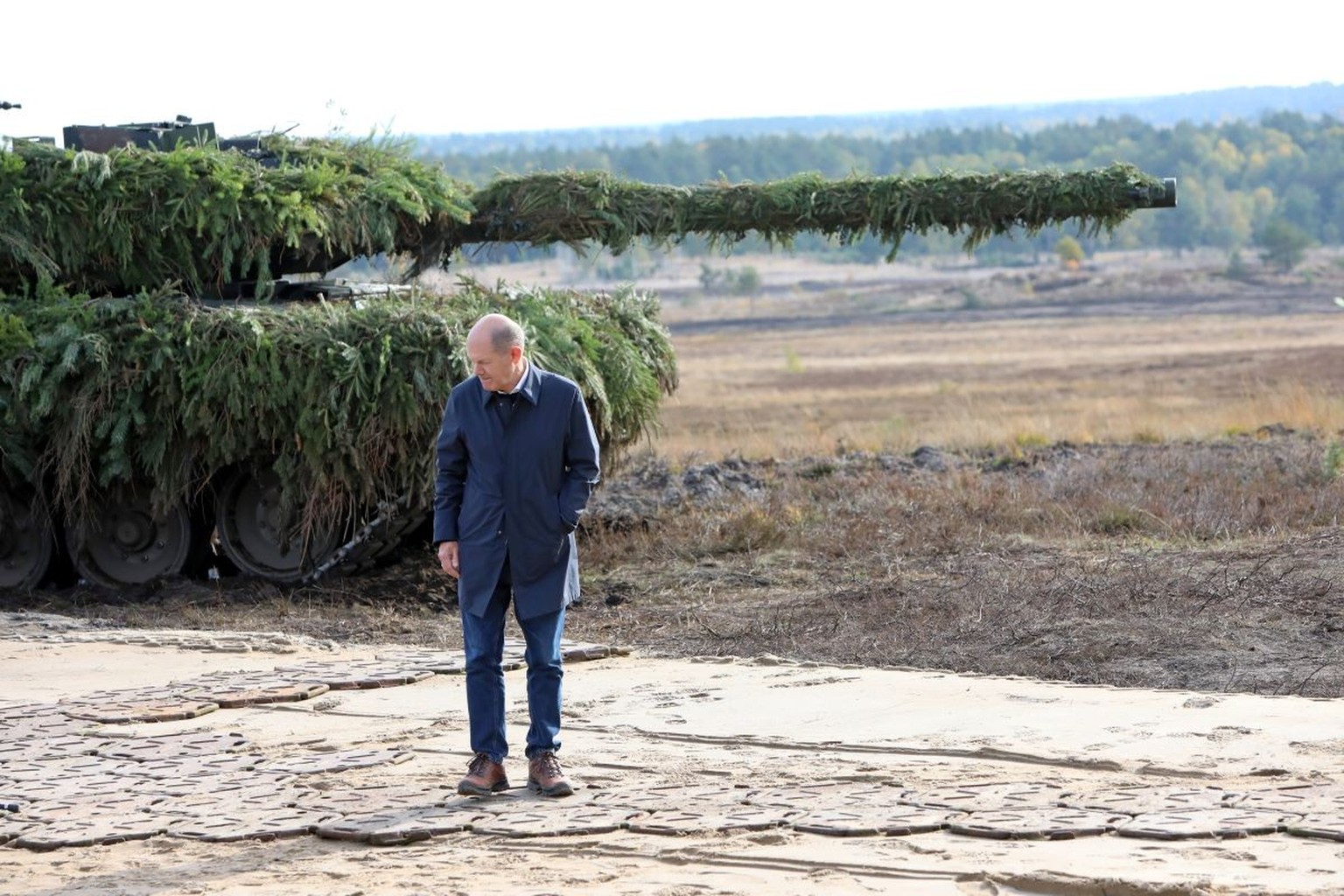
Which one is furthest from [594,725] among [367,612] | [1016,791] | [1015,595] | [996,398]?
[996,398]

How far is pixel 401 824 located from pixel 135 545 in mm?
7312

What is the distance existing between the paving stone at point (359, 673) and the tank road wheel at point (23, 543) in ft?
14.1

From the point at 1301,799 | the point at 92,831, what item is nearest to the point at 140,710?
the point at 92,831

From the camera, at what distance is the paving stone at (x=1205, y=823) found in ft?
18.1

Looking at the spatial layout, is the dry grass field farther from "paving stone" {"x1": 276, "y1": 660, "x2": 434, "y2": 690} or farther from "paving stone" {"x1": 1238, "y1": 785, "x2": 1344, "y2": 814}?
"paving stone" {"x1": 1238, "y1": 785, "x2": 1344, "y2": 814}

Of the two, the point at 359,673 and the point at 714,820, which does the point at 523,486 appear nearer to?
the point at 714,820

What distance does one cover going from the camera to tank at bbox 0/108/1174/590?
1179 cm

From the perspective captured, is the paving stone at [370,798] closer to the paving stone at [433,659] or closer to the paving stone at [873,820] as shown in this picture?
the paving stone at [873,820]

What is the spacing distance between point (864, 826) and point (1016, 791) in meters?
0.66

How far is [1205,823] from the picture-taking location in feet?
18.5

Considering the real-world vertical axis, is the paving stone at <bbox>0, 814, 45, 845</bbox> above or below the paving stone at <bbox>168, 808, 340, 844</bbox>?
below

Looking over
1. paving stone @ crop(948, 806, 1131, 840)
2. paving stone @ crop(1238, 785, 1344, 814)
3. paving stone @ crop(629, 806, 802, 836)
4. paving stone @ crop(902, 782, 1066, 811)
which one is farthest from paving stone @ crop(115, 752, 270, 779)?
paving stone @ crop(1238, 785, 1344, 814)

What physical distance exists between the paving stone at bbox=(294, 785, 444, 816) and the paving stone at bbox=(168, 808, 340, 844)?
0.08 meters

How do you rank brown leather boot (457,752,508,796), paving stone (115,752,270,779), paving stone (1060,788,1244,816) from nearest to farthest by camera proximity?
1. paving stone (1060,788,1244,816)
2. brown leather boot (457,752,508,796)
3. paving stone (115,752,270,779)
